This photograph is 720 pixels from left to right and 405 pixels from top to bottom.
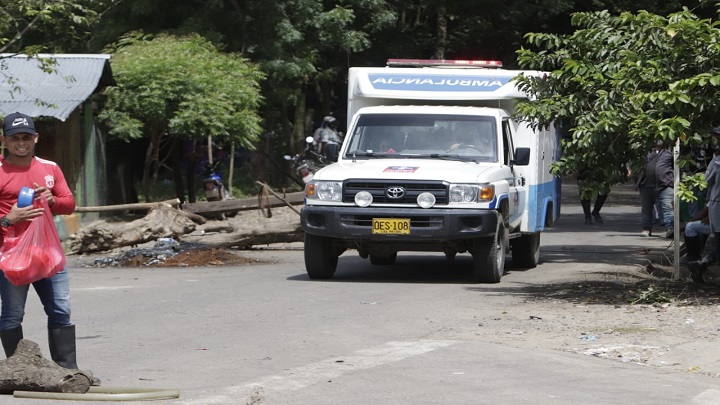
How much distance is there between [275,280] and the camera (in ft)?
50.3

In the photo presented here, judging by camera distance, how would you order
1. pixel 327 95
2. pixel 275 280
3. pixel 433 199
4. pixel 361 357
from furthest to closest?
pixel 327 95 < pixel 275 280 < pixel 433 199 < pixel 361 357

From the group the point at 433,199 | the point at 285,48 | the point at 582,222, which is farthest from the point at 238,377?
the point at 285,48

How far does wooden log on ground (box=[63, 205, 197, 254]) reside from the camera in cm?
1927

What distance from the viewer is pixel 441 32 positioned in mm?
36688

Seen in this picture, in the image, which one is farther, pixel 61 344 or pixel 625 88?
pixel 625 88

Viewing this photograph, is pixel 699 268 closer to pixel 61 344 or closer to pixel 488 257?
pixel 488 257

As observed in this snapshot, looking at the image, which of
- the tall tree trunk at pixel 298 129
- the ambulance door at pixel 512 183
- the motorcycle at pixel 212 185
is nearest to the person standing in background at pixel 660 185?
the ambulance door at pixel 512 183

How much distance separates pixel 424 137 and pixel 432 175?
140 cm

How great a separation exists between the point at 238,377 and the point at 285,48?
23.8 m

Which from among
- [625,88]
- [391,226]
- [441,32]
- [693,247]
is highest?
[441,32]

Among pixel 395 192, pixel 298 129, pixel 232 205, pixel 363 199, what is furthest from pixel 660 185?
pixel 298 129

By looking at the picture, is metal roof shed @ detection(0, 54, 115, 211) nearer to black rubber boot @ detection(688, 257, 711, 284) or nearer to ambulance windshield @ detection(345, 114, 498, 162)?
ambulance windshield @ detection(345, 114, 498, 162)

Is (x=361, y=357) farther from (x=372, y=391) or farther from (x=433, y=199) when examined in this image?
(x=433, y=199)

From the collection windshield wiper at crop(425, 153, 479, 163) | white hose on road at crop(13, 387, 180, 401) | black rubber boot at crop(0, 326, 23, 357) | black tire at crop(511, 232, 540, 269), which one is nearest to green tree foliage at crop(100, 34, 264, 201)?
black tire at crop(511, 232, 540, 269)
